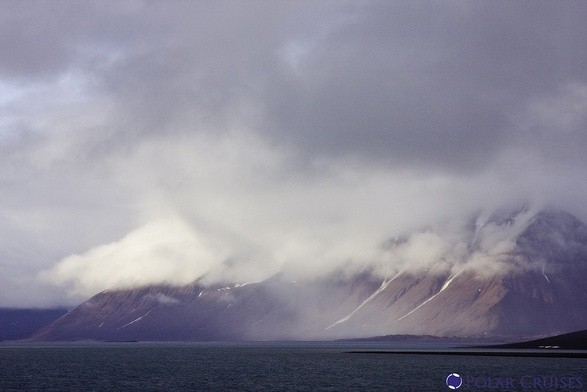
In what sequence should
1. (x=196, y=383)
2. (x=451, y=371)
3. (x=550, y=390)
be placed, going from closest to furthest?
(x=550, y=390) < (x=196, y=383) < (x=451, y=371)

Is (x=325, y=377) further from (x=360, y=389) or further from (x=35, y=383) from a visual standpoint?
(x=35, y=383)

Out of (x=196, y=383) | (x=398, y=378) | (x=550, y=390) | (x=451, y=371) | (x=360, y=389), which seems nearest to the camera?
(x=550, y=390)

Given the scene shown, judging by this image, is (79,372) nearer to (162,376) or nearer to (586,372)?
(162,376)

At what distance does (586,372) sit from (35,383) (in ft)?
336

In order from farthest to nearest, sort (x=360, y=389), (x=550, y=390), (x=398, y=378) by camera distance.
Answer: (x=398, y=378)
(x=360, y=389)
(x=550, y=390)

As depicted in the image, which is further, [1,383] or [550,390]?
[1,383]

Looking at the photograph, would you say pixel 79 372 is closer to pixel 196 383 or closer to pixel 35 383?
pixel 35 383

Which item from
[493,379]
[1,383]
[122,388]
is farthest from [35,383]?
[493,379]

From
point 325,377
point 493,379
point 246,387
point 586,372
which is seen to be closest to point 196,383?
point 246,387

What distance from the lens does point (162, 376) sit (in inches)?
6826

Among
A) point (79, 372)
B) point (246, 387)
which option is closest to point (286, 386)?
point (246, 387)

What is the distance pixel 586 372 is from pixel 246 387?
6771 centimetres

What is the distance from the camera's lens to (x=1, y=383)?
15600 centimetres

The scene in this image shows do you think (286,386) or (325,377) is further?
(325,377)
